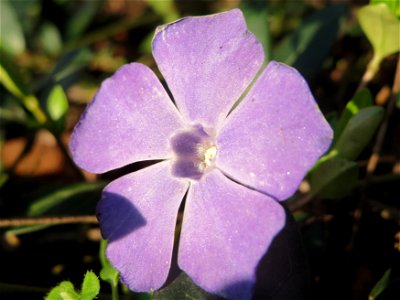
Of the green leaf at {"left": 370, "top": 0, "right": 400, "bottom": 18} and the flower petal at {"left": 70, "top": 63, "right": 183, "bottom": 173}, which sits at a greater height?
the green leaf at {"left": 370, "top": 0, "right": 400, "bottom": 18}

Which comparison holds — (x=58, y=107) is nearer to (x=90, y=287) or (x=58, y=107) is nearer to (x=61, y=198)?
(x=61, y=198)

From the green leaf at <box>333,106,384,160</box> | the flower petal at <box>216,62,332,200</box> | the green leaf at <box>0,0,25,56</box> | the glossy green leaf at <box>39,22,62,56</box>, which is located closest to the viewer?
the flower petal at <box>216,62,332,200</box>

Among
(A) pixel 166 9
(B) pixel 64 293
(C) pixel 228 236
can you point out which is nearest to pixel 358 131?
(C) pixel 228 236

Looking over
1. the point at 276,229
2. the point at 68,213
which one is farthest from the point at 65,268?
the point at 276,229

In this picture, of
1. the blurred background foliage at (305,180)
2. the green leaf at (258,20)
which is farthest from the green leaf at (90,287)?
the green leaf at (258,20)

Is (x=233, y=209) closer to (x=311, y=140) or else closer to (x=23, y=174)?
(x=311, y=140)

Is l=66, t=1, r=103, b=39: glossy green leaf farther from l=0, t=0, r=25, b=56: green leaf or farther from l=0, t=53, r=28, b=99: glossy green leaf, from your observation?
l=0, t=53, r=28, b=99: glossy green leaf

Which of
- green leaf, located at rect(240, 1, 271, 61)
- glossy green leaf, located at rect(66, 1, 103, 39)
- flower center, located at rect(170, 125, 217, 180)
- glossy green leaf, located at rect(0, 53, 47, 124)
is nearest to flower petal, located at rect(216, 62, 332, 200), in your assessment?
flower center, located at rect(170, 125, 217, 180)
